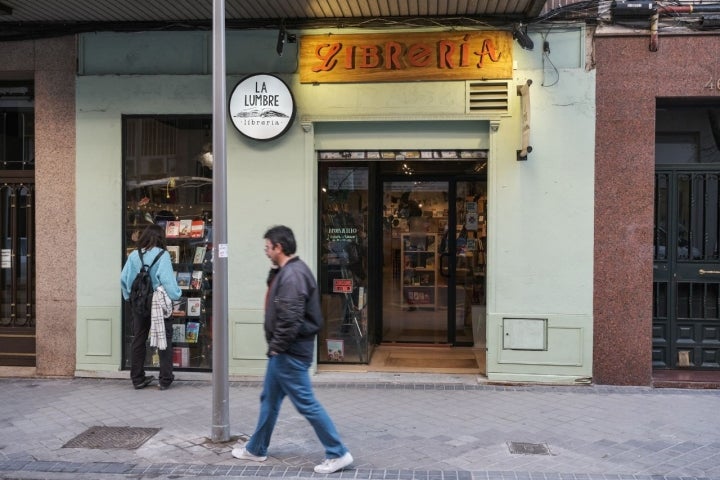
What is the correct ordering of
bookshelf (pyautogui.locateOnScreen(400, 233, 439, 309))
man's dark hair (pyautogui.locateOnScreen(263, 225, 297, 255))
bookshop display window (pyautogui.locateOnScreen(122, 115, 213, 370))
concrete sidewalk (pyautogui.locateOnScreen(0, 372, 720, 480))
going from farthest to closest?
bookshelf (pyautogui.locateOnScreen(400, 233, 439, 309)) → bookshop display window (pyautogui.locateOnScreen(122, 115, 213, 370)) → concrete sidewalk (pyautogui.locateOnScreen(0, 372, 720, 480)) → man's dark hair (pyautogui.locateOnScreen(263, 225, 297, 255))

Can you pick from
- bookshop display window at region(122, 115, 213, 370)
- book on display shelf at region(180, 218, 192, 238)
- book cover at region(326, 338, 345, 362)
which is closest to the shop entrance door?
book cover at region(326, 338, 345, 362)

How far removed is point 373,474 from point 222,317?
181cm

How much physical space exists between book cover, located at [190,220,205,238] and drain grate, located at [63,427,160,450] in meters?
2.87

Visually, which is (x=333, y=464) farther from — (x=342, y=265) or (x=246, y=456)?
(x=342, y=265)

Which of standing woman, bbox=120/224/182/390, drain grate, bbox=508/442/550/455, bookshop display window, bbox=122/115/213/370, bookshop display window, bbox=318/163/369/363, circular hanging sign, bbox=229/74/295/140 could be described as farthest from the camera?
bookshop display window, bbox=318/163/369/363

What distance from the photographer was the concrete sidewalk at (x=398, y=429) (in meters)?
5.33

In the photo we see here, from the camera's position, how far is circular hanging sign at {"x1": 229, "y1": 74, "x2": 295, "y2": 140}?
8.03m

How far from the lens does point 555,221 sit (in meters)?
7.83

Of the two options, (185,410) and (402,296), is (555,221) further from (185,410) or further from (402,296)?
(185,410)

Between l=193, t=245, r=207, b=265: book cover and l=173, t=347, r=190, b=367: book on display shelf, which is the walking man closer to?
l=173, t=347, r=190, b=367: book on display shelf

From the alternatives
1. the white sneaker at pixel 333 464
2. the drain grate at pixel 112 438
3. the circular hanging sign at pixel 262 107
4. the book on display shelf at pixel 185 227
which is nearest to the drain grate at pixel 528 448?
the white sneaker at pixel 333 464

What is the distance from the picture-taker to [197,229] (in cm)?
852

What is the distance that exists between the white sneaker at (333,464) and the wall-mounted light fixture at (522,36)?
4989 mm

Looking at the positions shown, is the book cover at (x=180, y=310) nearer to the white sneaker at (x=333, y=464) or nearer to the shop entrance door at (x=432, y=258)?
the shop entrance door at (x=432, y=258)
